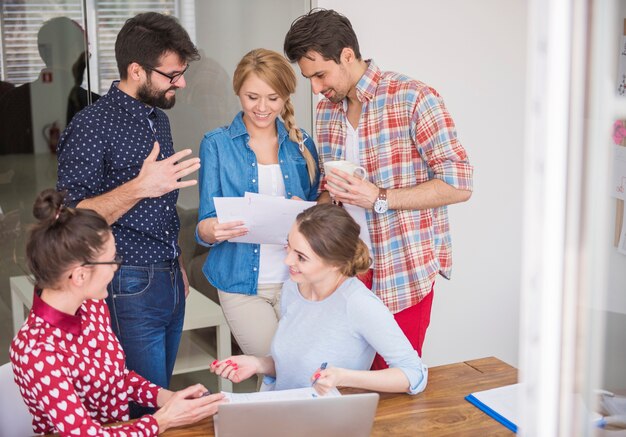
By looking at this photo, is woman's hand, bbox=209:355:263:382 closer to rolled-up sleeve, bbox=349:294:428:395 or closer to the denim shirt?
rolled-up sleeve, bbox=349:294:428:395

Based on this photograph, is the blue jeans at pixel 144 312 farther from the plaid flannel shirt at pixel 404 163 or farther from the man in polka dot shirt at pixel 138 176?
the plaid flannel shirt at pixel 404 163

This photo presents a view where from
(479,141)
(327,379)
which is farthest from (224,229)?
(479,141)

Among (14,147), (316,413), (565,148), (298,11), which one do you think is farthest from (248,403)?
(298,11)

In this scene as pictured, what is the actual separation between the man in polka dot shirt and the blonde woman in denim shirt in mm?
147

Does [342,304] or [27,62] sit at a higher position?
[27,62]

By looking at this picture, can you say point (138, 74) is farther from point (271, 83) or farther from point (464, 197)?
point (464, 197)

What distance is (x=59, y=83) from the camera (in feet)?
10.1

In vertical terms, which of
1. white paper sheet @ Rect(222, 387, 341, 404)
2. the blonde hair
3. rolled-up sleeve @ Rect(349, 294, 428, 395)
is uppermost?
the blonde hair

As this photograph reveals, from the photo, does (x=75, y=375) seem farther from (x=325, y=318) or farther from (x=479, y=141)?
(x=479, y=141)

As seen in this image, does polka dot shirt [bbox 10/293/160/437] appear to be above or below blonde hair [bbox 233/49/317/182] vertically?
below

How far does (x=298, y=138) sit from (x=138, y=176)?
57cm

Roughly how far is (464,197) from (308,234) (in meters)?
0.55

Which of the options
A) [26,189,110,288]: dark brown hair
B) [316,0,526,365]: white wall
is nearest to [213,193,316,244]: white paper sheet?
[26,189,110,288]: dark brown hair

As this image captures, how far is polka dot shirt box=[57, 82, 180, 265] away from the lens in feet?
6.90
